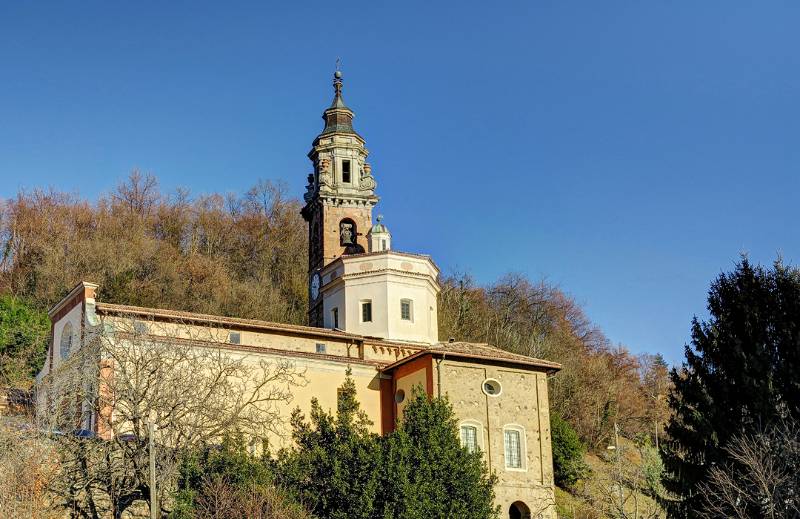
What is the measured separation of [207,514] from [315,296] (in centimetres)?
2222

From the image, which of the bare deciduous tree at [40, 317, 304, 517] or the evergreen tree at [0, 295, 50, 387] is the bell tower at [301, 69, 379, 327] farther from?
the bare deciduous tree at [40, 317, 304, 517]

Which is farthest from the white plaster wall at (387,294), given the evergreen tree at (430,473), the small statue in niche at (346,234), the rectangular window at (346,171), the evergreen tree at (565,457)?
the evergreen tree at (430,473)

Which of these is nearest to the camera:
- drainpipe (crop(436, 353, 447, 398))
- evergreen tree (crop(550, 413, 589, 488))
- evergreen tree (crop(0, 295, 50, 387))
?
drainpipe (crop(436, 353, 447, 398))

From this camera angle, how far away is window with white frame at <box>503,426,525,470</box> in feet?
109

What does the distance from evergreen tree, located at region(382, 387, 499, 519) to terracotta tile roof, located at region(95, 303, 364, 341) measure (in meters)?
9.07

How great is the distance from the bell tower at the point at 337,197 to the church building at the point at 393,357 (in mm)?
4544

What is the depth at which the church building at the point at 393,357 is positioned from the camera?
3294 cm

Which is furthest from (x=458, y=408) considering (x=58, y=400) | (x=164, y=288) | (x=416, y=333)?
(x=164, y=288)

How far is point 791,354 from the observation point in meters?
24.6

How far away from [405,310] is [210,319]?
9.41 metres

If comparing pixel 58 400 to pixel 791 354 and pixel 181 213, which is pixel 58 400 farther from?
pixel 181 213

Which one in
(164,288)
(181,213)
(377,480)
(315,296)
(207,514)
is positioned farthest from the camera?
(181,213)

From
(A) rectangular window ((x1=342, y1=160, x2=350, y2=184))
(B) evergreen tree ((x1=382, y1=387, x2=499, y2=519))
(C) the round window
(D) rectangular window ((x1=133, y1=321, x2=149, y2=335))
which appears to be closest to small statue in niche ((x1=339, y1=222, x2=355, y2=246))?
(A) rectangular window ((x1=342, y1=160, x2=350, y2=184))

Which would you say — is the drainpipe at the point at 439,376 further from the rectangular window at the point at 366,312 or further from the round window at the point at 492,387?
the rectangular window at the point at 366,312
